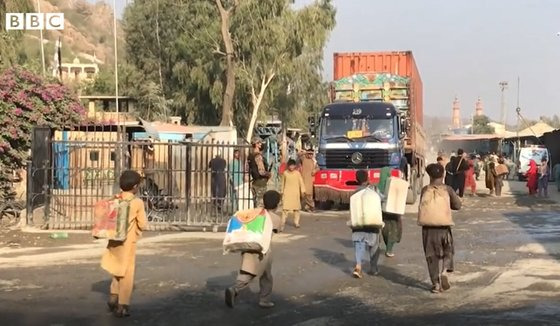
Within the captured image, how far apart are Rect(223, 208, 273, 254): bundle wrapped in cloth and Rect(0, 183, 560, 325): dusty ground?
0.72m

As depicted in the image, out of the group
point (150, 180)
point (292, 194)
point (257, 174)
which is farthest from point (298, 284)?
point (257, 174)

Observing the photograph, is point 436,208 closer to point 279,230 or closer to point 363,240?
point 363,240

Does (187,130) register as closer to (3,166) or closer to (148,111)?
(3,166)

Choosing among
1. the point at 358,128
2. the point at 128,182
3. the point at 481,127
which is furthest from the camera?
the point at 481,127

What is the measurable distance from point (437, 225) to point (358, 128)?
1113 centimetres

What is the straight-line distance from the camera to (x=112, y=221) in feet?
23.0

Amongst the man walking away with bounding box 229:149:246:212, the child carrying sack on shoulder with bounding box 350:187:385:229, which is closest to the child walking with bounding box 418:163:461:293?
the child carrying sack on shoulder with bounding box 350:187:385:229

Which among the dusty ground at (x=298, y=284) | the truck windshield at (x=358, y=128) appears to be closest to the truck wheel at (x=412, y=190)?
the truck windshield at (x=358, y=128)

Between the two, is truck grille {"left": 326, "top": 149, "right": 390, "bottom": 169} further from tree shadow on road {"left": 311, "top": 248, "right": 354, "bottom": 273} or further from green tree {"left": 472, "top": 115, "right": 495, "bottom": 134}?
green tree {"left": 472, "top": 115, "right": 495, "bottom": 134}

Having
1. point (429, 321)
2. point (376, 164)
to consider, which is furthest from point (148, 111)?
point (429, 321)

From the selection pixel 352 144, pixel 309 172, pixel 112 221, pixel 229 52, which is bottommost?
pixel 112 221

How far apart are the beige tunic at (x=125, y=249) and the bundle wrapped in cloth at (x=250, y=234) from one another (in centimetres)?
99

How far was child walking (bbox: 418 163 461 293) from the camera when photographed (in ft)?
26.8

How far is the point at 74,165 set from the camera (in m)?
14.3
